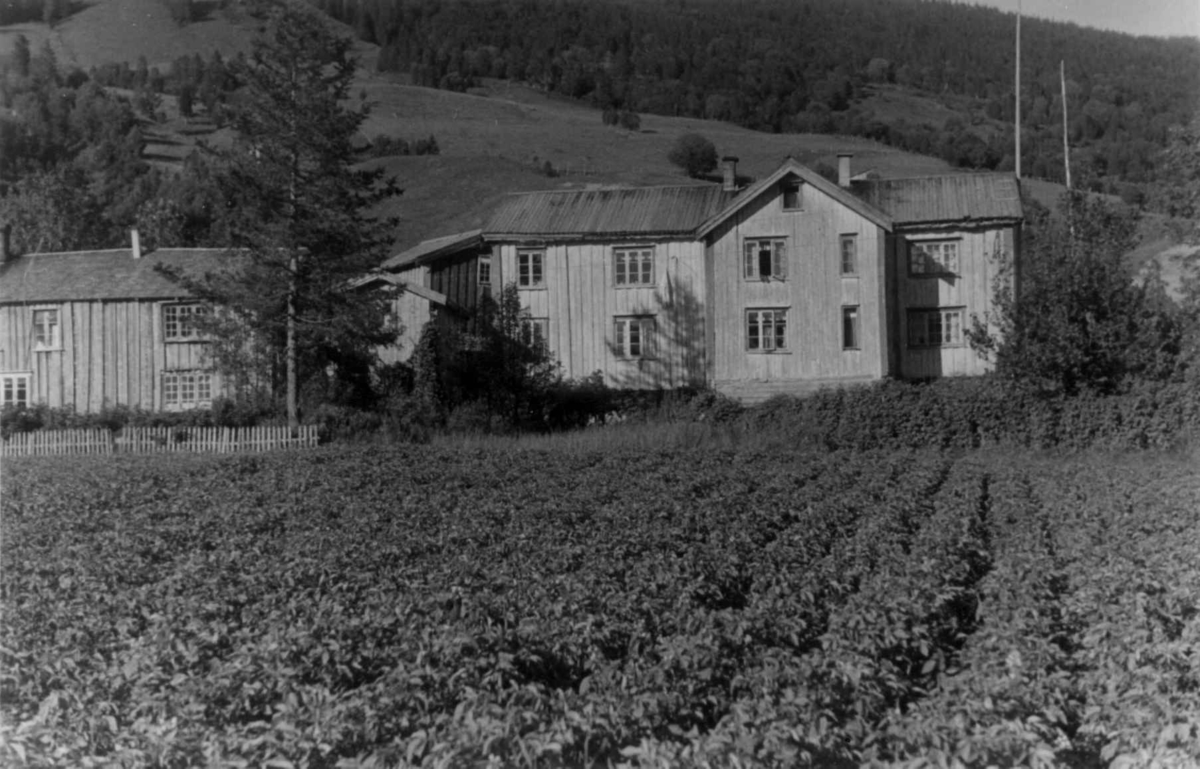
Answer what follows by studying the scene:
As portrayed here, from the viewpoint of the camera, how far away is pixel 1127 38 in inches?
2982

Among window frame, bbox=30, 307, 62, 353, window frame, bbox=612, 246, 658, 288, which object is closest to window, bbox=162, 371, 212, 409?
window frame, bbox=30, 307, 62, 353

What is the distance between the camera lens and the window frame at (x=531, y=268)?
44156 mm

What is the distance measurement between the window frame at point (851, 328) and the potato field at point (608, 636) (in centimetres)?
2284

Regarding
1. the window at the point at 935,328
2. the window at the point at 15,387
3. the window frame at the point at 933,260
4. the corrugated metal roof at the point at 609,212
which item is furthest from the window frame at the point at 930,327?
the window at the point at 15,387

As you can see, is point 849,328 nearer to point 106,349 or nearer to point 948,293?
point 948,293

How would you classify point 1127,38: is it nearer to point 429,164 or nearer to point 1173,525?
point 429,164

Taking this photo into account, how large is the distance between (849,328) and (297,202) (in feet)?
59.2

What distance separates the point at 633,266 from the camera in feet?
143

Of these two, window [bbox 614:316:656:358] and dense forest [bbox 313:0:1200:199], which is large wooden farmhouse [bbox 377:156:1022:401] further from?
dense forest [bbox 313:0:1200:199]

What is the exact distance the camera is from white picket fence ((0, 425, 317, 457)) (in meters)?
33.0

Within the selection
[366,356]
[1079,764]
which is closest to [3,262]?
[366,356]

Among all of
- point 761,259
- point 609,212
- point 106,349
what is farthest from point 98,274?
point 761,259

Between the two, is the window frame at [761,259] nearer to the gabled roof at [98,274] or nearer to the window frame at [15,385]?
the gabled roof at [98,274]

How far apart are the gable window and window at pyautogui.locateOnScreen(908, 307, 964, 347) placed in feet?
11.5
